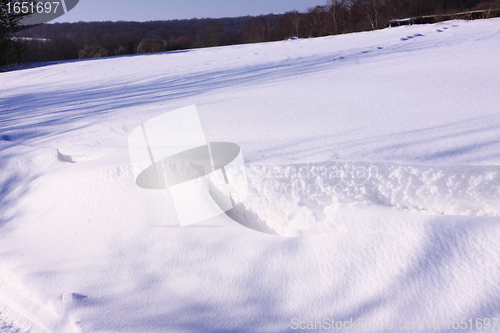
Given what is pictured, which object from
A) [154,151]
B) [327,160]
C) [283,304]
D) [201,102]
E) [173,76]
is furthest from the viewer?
[173,76]

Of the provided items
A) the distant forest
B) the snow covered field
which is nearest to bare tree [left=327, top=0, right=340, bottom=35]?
the distant forest

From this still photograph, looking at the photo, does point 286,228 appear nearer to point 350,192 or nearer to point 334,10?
point 350,192

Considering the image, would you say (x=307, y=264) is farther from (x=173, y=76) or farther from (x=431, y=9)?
(x=431, y=9)

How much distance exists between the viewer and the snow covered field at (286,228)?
1104mm

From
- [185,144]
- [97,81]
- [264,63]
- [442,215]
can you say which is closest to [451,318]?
[442,215]

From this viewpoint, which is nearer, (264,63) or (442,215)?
(442,215)

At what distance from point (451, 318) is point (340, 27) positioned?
1718cm

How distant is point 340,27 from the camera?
15789mm

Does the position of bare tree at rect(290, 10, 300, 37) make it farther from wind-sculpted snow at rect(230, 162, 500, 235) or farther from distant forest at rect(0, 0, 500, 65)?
wind-sculpted snow at rect(230, 162, 500, 235)

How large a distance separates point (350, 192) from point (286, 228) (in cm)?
37

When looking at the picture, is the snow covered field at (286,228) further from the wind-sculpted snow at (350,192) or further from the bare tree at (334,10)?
the bare tree at (334,10)

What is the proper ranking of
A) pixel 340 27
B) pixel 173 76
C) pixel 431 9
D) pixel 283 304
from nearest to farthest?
pixel 283 304, pixel 173 76, pixel 431 9, pixel 340 27

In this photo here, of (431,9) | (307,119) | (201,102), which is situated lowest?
(307,119)

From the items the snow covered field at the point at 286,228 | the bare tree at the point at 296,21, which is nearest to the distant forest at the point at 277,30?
the bare tree at the point at 296,21
